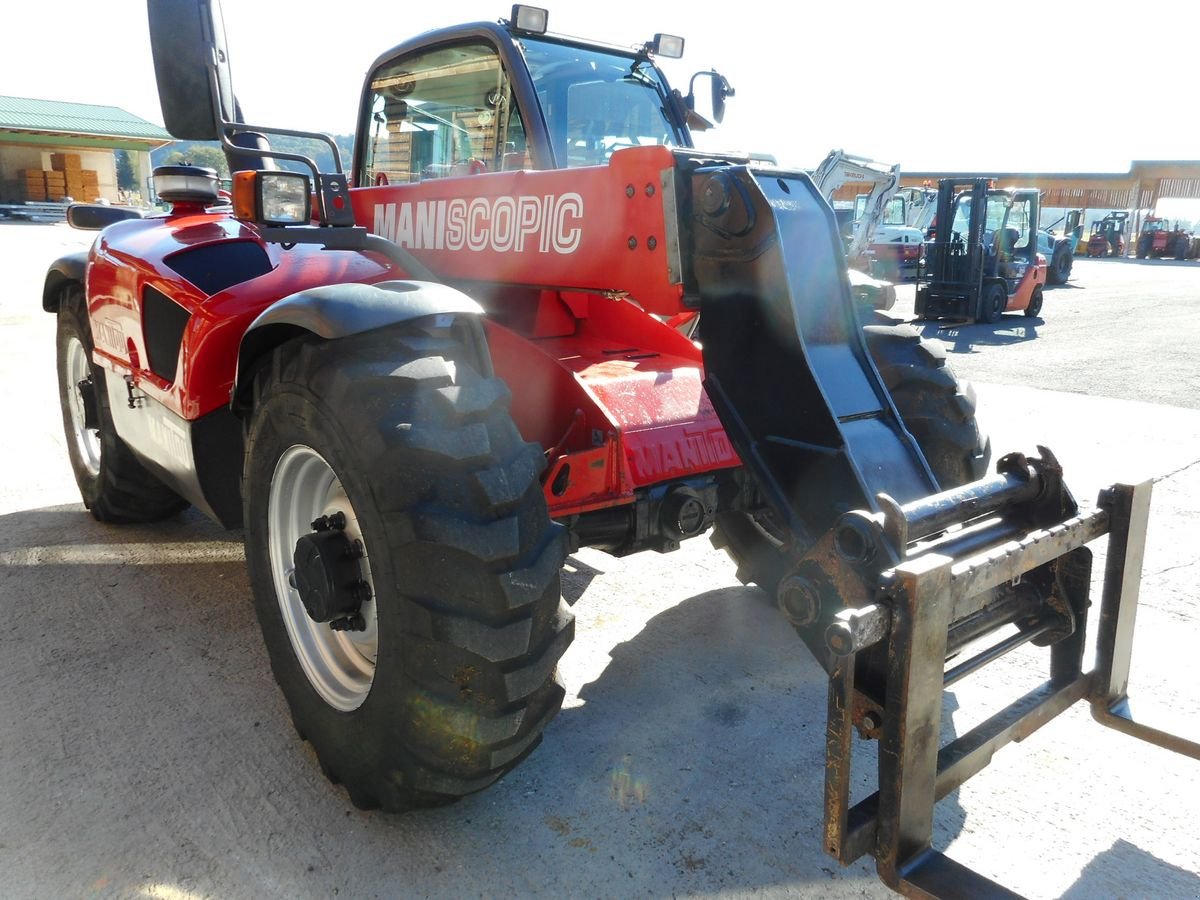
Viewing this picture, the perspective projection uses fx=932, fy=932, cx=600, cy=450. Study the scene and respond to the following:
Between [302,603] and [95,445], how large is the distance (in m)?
2.99

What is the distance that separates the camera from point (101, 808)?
2600 millimetres

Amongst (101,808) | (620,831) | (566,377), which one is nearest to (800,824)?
(620,831)

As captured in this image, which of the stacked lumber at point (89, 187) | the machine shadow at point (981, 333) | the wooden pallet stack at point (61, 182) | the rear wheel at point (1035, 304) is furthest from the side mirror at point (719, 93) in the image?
the stacked lumber at point (89, 187)

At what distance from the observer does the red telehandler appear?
7.03 ft

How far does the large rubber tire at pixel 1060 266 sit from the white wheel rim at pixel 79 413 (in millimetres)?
23061

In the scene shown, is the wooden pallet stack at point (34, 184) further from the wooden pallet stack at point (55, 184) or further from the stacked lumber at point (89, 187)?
the stacked lumber at point (89, 187)

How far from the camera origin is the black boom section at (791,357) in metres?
2.50

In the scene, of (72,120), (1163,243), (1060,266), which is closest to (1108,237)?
(1163,243)

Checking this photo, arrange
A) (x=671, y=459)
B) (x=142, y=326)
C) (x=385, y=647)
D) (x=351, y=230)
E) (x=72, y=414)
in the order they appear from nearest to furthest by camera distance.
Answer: (x=385, y=647) < (x=671, y=459) < (x=351, y=230) < (x=142, y=326) < (x=72, y=414)

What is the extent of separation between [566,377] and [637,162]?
2.27ft

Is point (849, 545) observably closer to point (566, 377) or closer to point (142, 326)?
point (566, 377)

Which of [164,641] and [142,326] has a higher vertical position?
[142,326]

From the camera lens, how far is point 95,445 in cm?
499

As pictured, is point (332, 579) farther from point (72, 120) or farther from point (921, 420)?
point (72, 120)
